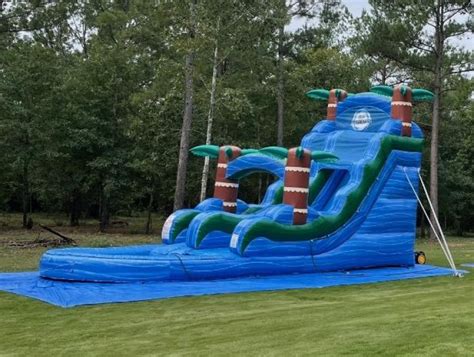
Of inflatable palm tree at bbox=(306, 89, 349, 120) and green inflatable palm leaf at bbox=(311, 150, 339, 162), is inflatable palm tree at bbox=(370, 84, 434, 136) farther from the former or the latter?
green inflatable palm leaf at bbox=(311, 150, 339, 162)

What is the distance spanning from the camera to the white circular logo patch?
40.2 ft

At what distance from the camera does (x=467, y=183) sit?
26828 mm

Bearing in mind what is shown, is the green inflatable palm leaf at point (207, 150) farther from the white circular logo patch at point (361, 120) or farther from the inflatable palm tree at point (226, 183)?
the white circular logo patch at point (361, 120)

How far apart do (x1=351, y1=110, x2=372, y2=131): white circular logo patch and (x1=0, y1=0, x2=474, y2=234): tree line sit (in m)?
4.72

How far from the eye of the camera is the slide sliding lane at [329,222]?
A: 31.3 feet

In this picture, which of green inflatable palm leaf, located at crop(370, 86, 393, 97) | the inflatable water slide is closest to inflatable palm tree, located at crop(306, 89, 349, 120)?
the inflatable water slide

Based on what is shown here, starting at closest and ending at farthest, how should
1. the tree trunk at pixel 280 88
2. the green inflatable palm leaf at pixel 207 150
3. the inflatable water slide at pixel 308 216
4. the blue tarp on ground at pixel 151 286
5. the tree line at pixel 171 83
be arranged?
the blue tarp on ground at pixel 151 286, the inflatable water slide at pixel 308 216, the green inflatable palm leaf at pixel 207 150, the tree line at pixel 171 83, the tree trunk at pixel 280 88

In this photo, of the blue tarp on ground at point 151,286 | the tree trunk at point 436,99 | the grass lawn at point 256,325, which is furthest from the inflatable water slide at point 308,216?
the tree trunk at point 436,99

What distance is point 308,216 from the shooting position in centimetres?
1040

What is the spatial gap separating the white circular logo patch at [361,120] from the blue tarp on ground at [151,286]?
3280mm

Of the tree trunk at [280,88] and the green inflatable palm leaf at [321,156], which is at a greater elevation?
the tree trunk at [280,88]

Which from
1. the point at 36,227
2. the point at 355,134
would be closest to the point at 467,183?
the point at 355,134

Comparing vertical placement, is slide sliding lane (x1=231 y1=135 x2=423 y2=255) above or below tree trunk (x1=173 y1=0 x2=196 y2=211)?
below

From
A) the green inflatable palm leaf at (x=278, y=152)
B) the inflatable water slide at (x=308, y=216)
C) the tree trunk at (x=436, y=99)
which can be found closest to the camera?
the inflatable water slide at (x=308, y=216)
